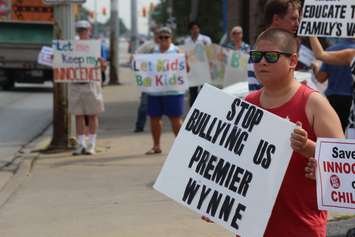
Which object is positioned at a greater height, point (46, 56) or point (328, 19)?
point (328, 19)

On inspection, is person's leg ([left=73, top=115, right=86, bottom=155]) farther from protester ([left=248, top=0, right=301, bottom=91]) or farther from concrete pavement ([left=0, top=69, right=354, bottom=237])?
protester ([left=248, top=0, right=301, bottom=91])

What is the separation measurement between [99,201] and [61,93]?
397 centimetres

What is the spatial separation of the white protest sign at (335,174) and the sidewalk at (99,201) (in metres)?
2.69

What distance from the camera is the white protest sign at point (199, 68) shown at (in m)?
12.8

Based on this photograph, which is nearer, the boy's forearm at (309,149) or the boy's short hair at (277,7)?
the boy's forearm at (309,149)

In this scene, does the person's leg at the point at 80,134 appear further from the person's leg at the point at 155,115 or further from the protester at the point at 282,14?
the protester at the point at 282,14

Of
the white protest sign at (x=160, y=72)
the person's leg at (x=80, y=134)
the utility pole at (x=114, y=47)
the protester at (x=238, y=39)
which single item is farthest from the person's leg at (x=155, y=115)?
the utility pole at (x=114, y=47)

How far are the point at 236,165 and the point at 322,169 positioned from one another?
0.41 meters

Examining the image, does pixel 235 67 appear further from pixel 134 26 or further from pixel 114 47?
pixel 134 26

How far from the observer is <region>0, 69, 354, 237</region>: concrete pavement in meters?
6.64

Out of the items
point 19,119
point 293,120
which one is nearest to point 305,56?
point 293,120

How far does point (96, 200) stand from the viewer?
7.90 metres

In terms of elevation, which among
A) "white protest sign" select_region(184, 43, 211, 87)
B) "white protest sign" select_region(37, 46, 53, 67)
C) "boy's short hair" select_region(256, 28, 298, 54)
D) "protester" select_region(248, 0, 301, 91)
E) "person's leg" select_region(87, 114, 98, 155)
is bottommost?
"person's leg" select_region(87, 114, 98, 155)

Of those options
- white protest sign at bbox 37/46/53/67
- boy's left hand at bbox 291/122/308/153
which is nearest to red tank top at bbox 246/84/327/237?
boy's left hand at bbox 291/122/308/153
